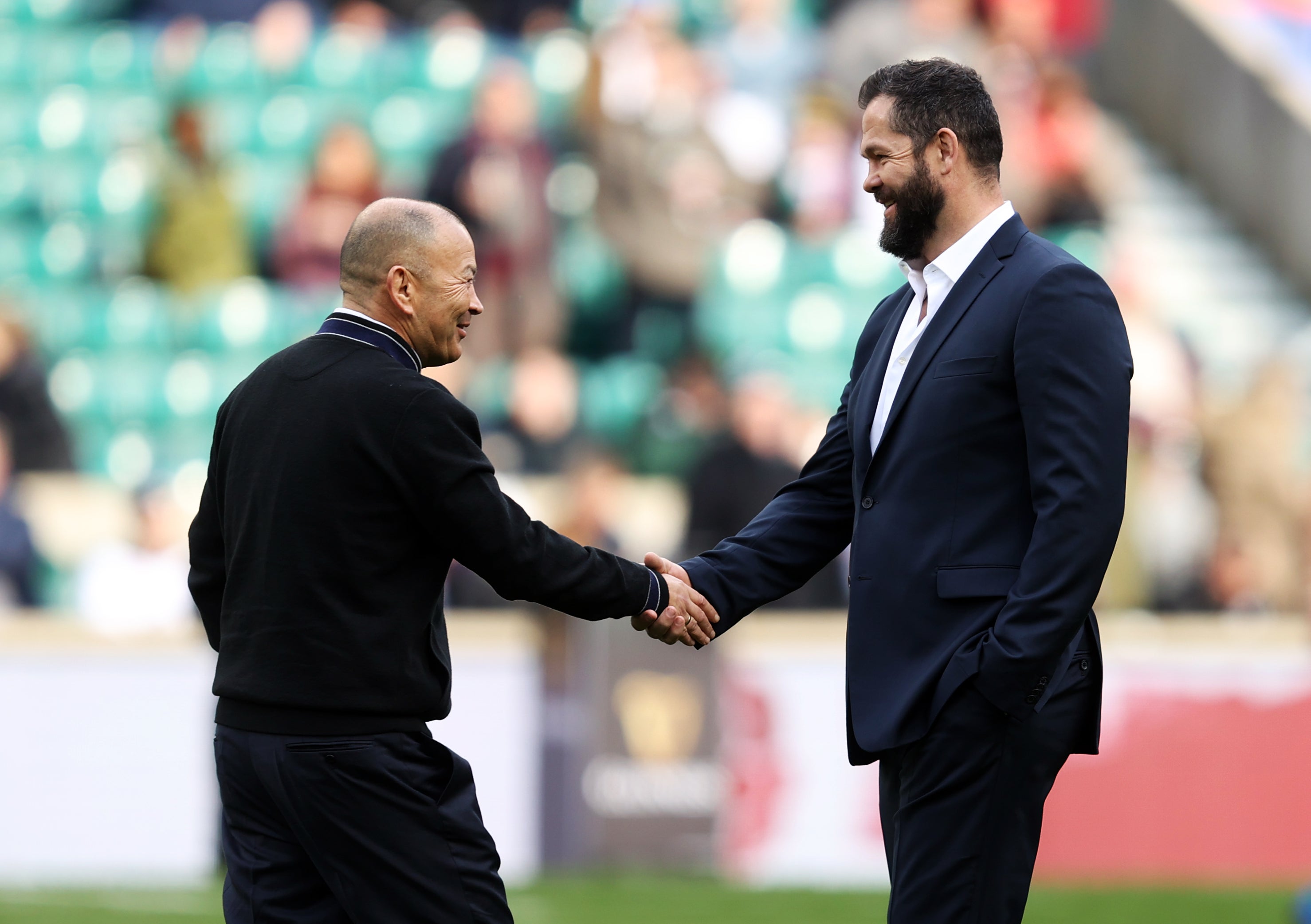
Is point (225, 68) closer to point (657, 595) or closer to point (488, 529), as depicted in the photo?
point (657, 595)

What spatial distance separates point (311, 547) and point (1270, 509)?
726 cm

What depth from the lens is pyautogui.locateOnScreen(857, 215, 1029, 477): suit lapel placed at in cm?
368

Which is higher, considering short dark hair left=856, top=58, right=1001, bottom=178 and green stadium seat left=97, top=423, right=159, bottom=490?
short dark hair left=856, top=58, right=1001, bottom=178

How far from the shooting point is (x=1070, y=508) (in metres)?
3.37

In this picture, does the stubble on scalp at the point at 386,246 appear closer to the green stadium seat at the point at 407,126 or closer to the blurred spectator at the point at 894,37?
the blurred spectator at the point at 894,37

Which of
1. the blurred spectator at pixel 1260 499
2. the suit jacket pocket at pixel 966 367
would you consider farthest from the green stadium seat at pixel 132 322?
the suit jacket pocket at pixel 966 367

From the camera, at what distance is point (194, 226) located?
1189cm

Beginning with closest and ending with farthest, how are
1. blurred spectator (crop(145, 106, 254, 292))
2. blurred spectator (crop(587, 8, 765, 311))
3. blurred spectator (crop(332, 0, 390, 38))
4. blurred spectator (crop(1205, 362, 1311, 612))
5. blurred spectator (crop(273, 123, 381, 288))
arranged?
blurred spectator (crop(1205, 362, 1311, 612)) < blurred spectator (crop(273, 123, 381, 288)) < blurred spectator (crop(587, 8, 765, 311)) < blurred spectator (crop(145, 106, 254, 292)) < blurred spectator (crop(332, 0, 390, 38))

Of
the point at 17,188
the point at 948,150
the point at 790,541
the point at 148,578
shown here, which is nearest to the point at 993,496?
the point at 948,150

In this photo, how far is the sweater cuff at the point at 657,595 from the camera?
414 cm

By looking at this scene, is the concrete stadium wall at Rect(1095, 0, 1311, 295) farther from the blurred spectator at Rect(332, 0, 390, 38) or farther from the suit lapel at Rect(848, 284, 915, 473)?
the suit lapel at Rect(848, 284, 915, 473)

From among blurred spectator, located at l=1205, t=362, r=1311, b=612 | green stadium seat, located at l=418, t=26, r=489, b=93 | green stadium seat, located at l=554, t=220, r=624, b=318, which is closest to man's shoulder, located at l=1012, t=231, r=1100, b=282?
blurred spectator, located at l=1205, t=362, r=1311, b=612

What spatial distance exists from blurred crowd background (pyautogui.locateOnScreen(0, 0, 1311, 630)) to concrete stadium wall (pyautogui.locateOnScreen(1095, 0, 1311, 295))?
0.45 meters

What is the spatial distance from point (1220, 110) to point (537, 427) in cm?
734
